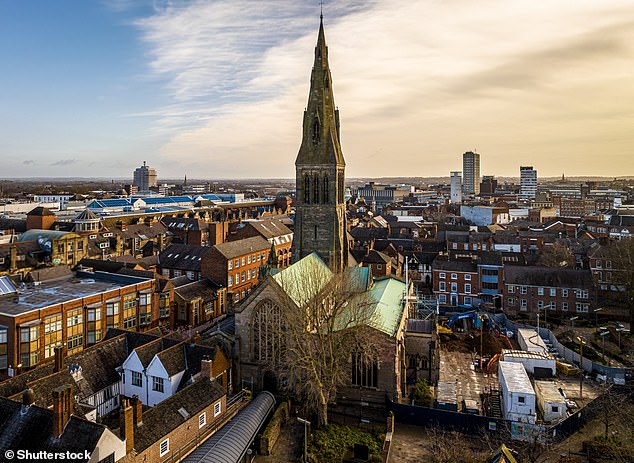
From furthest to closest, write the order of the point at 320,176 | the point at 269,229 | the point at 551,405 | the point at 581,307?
the point at 269,229
the point at 581,307
the point at 320,176
the point at 551,405

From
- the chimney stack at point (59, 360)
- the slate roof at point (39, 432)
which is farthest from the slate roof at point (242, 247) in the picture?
the slate roof at point (39, 432)

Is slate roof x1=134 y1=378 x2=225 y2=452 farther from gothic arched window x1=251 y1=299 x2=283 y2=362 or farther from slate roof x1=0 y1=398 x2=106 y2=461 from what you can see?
gothic arched window x1=251 y1=299 x2=283 y2=362

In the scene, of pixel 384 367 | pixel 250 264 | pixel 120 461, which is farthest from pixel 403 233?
pixel 120 461

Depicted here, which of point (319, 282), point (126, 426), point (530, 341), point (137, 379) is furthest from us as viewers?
point (530, 341)

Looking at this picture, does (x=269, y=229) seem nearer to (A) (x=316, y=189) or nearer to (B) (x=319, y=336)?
(A) (x=316, y=189)

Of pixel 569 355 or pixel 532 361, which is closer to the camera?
pixel 532 361

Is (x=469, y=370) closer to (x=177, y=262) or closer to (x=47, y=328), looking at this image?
(x=47, y=328)

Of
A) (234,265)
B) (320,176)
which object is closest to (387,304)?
(320,176)
